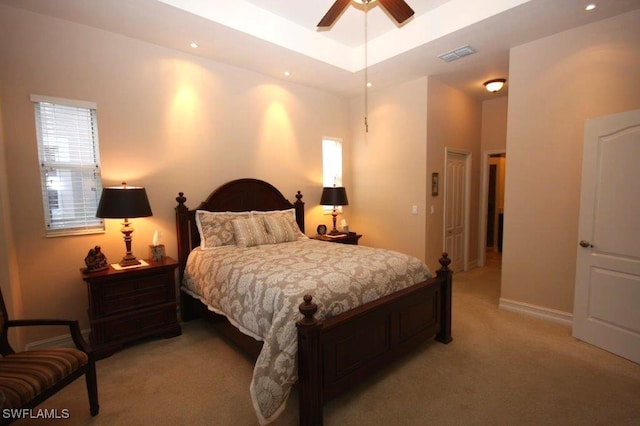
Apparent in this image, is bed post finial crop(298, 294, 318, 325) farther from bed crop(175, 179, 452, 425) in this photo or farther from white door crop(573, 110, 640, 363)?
white door crop(573, 110, 640, 363)

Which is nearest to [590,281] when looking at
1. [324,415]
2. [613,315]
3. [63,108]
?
[613,315]

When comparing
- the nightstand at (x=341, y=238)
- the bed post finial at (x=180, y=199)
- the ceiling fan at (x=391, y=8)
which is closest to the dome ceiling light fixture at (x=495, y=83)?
the ceiling fan at (x=391, y=8)

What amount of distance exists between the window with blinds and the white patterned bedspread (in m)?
1.13

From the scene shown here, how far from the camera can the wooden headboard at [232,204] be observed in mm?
3402

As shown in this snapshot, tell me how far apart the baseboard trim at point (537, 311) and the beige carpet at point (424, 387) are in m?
0.24

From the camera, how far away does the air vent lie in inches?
132

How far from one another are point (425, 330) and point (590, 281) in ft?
5.24

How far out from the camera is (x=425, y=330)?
2.63 metres

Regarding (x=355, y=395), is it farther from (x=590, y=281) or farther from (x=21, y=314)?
(x=21, y=314)

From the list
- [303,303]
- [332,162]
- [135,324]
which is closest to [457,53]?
[332,162]

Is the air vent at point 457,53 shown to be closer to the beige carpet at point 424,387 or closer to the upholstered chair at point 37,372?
the beige carpet at point 424,387

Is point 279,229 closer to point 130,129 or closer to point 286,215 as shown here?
point 286,215

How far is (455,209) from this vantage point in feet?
16.1

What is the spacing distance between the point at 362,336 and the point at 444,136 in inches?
139
